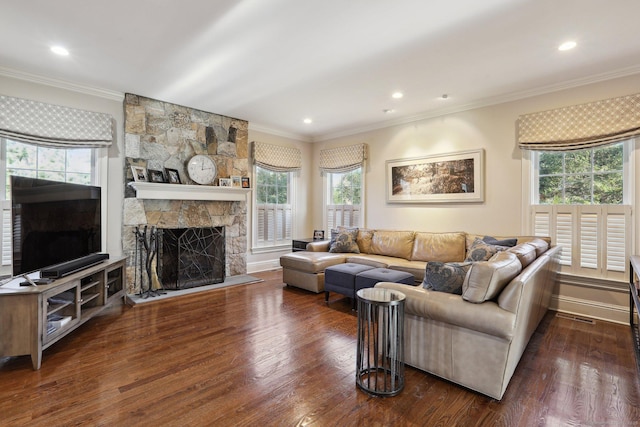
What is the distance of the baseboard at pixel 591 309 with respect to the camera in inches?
130

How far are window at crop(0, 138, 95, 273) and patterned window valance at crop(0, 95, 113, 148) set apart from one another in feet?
0.51

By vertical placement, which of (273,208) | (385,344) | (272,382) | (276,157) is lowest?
(272,382)

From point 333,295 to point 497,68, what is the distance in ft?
10.7

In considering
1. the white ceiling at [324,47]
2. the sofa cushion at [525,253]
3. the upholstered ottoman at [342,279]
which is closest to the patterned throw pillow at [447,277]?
the sofa cushion at [525,253]

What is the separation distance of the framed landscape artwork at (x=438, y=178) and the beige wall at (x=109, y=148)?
155 inches

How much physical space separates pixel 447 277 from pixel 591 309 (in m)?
2.55

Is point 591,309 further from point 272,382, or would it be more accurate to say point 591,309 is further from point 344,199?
point 344,199

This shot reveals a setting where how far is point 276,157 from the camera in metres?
5.77

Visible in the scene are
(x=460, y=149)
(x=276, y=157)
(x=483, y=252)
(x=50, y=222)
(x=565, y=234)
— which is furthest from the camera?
(x=276, y=157)

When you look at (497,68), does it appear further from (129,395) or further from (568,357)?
(129,395)

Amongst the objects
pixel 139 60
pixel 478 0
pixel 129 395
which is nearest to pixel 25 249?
pixel 129 395

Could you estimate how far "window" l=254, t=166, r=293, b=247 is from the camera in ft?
18.7

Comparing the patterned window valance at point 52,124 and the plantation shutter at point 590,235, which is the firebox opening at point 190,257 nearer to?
the patterned window valance at point 52,124

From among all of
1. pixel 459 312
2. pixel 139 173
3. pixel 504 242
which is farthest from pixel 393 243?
pixel 139 173
